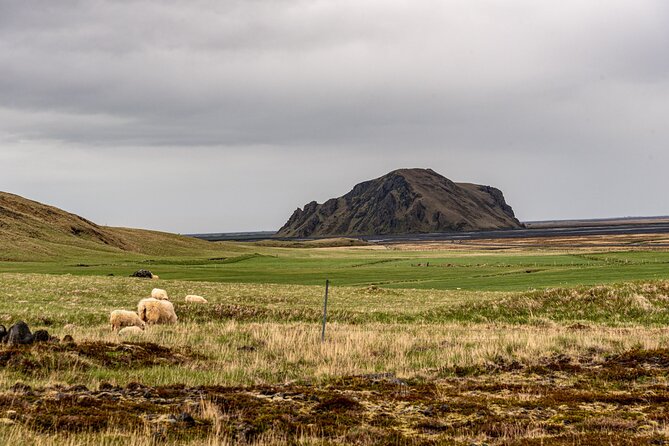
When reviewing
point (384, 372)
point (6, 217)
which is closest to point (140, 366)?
point (384, 372)

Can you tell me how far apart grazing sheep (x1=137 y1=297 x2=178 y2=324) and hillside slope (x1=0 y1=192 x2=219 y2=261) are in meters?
82.0

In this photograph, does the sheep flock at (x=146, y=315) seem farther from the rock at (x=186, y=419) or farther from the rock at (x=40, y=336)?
the rock at (x=186, y=419)

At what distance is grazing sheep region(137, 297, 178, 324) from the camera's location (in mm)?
32656

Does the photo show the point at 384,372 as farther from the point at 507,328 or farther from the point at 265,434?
the point at 507,328

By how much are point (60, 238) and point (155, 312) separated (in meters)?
121

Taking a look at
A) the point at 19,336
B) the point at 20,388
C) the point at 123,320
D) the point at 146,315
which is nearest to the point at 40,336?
the point at 19,336

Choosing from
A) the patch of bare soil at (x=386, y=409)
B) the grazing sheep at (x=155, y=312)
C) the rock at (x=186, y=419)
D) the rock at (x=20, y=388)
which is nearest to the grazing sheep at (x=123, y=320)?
the grazing sheep at (x=155, y=312)

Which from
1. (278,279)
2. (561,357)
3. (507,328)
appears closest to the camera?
(561,357)

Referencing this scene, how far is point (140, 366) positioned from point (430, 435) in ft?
35.7

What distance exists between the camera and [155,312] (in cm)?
3297

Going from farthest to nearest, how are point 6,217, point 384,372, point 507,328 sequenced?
point 6,217 → point 507,328 → point 384,372

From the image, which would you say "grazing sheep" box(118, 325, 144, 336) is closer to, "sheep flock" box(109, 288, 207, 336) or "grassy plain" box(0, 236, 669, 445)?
"grassy plain" box(0, 236, 669, 445)

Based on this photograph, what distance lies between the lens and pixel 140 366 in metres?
19.4

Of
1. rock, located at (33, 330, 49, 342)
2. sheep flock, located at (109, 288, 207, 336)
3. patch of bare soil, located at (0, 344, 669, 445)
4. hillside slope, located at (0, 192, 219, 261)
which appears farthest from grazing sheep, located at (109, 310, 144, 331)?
hillside slope, located at (0, 192, 219, 261)
